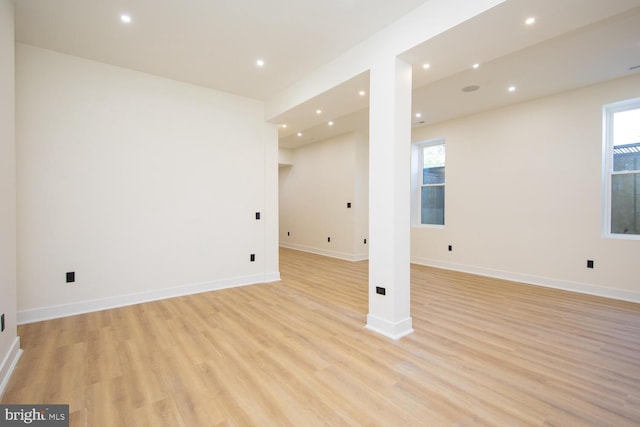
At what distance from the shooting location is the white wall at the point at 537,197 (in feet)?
13.4

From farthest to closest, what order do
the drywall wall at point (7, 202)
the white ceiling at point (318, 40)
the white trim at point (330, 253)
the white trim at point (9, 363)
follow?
the white trim at point (330, 253), the white ceiling at point (318, 40), the drywall wall at point (7, 202), the white trim at point (9, 363)

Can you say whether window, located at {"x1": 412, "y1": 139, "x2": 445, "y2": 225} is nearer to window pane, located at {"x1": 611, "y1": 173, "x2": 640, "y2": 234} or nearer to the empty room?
the empty room

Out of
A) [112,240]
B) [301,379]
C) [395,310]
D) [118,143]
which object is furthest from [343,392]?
[118,143]

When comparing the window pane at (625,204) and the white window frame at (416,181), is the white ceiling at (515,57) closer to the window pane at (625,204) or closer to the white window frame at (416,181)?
the white window frame at (416,181)

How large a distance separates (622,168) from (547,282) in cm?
189

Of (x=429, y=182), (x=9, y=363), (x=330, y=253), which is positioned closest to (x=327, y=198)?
(x=330, y=253)

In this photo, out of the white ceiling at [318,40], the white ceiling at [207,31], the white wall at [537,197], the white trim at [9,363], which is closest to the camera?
the white trim at [9,363]

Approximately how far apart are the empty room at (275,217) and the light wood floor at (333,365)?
0.07ft

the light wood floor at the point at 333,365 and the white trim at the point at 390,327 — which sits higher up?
the white trim at the point at 390,327

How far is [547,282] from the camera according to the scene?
4547 millimetres

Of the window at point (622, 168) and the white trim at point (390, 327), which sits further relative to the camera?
the window at point (622, 168)

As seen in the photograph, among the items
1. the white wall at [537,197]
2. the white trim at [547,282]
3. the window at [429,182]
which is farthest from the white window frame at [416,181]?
the white trim at [547,282]

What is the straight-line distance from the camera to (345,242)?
6.99 m

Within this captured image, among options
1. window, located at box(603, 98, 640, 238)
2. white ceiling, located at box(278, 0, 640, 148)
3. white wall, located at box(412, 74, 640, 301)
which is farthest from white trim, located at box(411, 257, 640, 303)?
white ceiling, located at box(278, 0, 640, 148)
